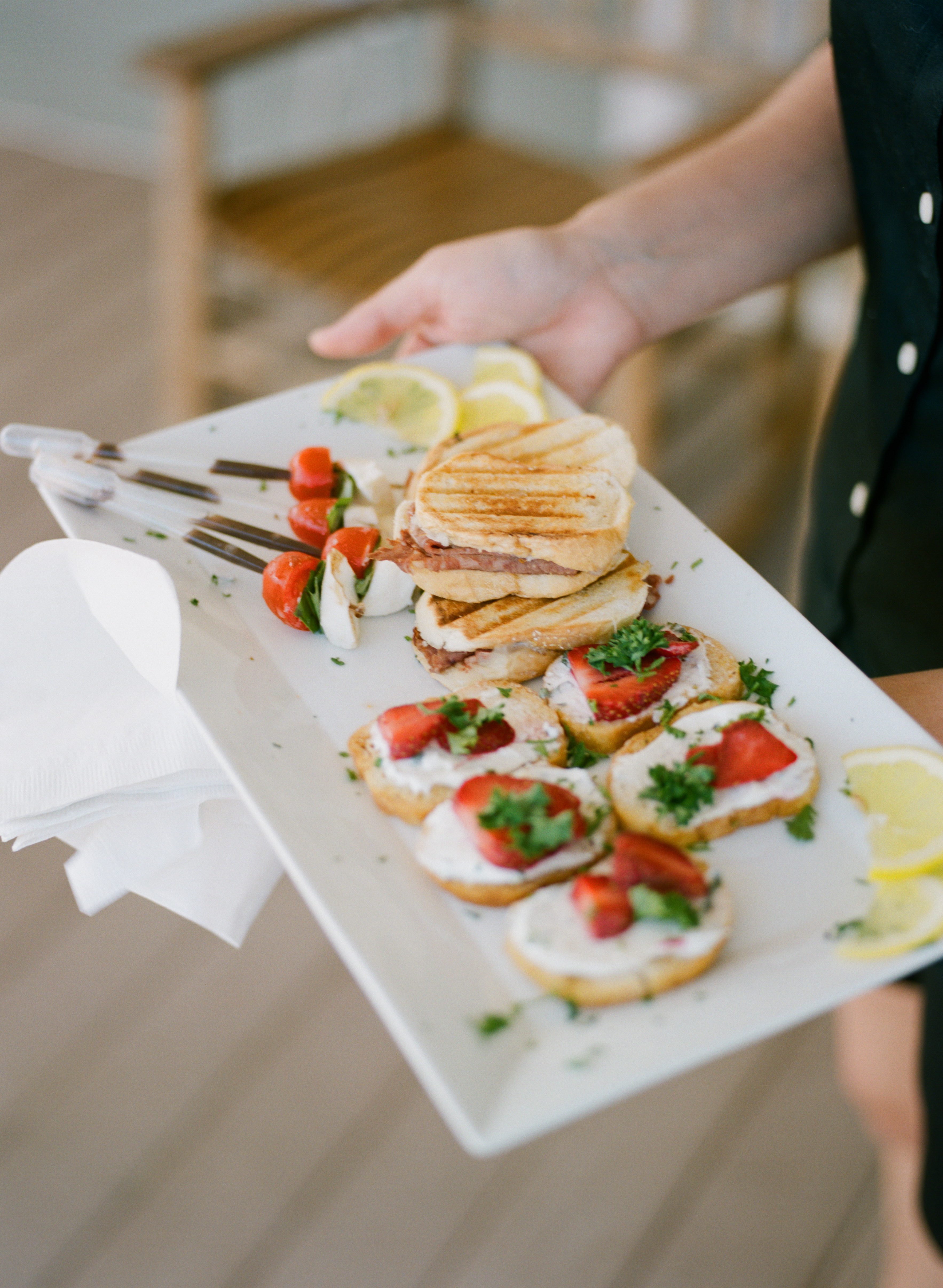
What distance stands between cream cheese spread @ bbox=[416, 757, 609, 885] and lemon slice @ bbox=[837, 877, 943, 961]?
0.92ft

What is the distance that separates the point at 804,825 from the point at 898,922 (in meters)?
0.16

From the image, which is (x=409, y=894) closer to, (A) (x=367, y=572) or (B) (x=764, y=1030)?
(B) (x=764, y=1030)

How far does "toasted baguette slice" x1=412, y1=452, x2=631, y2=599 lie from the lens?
160cm

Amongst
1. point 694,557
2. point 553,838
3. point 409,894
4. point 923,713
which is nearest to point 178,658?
point 409,894

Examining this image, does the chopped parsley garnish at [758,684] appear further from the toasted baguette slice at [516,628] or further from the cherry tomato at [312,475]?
the cherry tomato at [312,475]

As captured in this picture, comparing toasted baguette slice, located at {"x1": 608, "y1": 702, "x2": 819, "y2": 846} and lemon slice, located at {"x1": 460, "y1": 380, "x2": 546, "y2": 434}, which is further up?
lemon slice, located at {"x1": 460, "y1": 380, "x2": 546, "y2": 434}

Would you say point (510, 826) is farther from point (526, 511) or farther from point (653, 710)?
point (526, 511)

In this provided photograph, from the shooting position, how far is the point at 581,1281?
2250 millimetres

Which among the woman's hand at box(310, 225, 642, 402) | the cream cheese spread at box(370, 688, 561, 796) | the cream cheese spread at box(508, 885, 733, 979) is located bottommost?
the cream cheese spread at box(508, 885, 733, 979)

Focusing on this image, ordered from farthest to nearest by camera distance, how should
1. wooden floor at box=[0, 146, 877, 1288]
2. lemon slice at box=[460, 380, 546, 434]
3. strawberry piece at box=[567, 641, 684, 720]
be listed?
wooden floor at box=[0, 146, 877, 1288], lemon slice at box=[460, 380, 546, 434], strawberry piece at box=[567, 641, 684, 720]

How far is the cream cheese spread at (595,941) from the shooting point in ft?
3.82

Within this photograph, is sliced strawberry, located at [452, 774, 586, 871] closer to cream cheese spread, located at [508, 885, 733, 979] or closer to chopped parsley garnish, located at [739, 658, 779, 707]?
cream cheese spread, located at [508, 885, 733, 979]

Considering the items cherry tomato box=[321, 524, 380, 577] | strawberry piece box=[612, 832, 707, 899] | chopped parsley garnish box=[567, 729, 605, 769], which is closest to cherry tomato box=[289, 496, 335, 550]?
cherry tomato box=[321, 524, 380, 577]

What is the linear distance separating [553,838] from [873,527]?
0.96 metres
